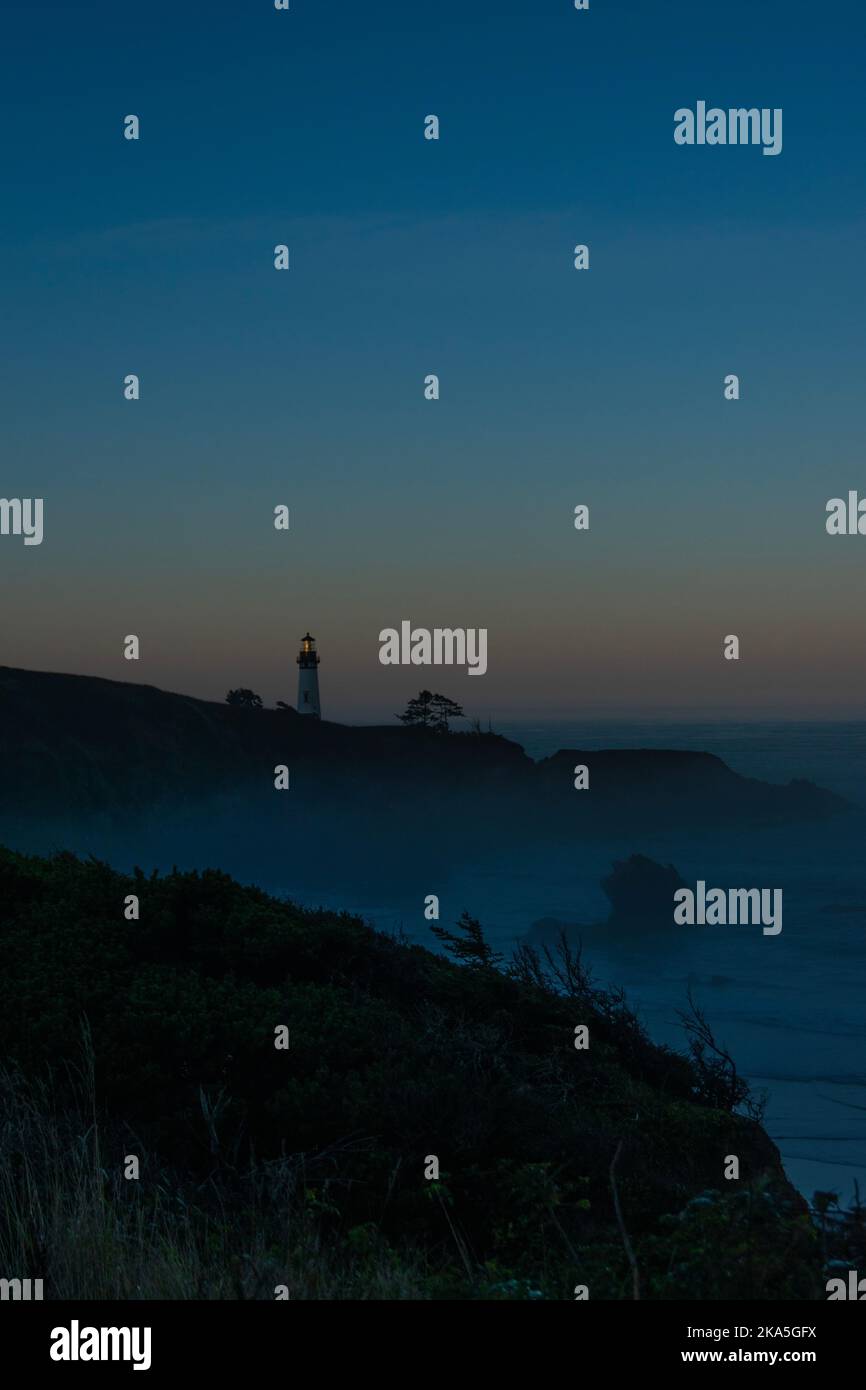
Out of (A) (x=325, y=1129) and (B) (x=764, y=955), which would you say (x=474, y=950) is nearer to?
(A) (x=325, y=1129)

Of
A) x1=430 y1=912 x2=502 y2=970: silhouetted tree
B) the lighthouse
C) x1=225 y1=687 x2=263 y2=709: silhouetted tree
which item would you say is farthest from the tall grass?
x1=225 y1=687 x2=263 y2=709: silhouetted tree

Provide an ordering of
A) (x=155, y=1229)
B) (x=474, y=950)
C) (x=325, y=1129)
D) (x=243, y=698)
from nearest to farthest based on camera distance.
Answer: (x=155, y=1229), (x=325, y=1129), (x=474, y=950), (x=243, y=698)

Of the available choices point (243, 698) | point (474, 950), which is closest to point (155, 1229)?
point (474, 950)

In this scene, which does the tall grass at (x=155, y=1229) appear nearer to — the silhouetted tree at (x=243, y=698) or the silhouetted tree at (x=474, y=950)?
the silhouetted tree at (x=474, y=950)

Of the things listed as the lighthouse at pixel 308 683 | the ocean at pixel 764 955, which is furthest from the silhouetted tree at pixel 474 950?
the lighthouse at pixel 308 683

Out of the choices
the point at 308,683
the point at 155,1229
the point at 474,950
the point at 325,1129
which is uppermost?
the point at 308,683
